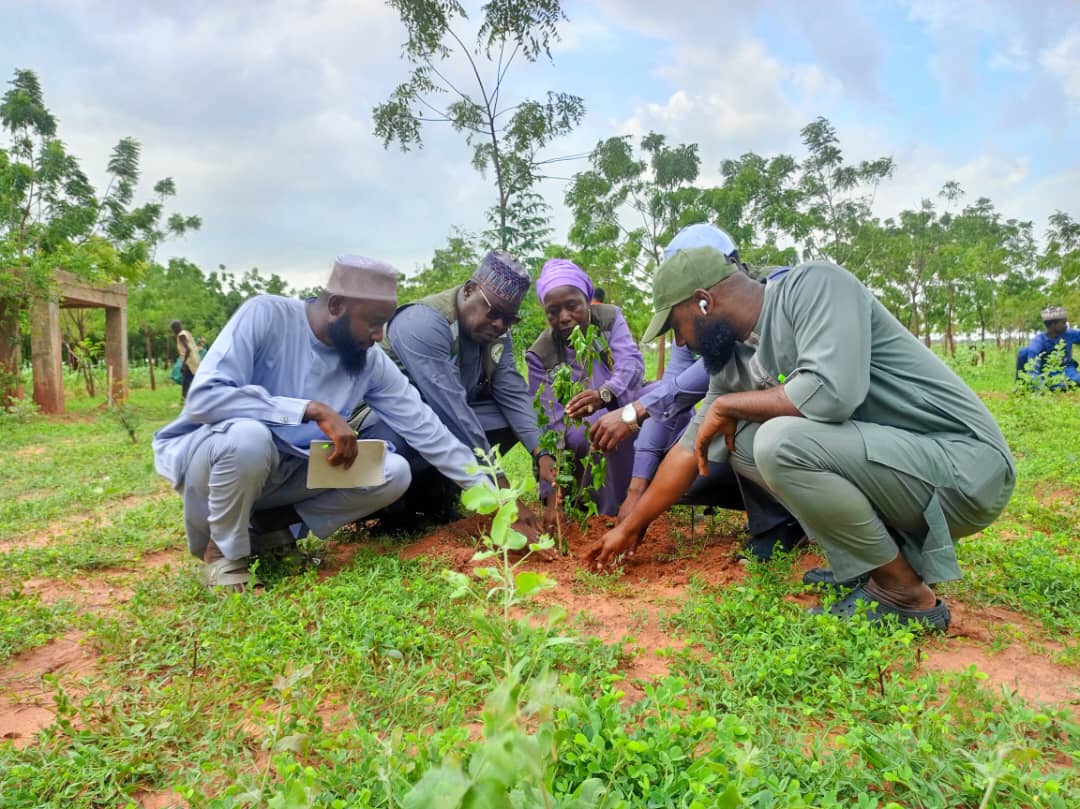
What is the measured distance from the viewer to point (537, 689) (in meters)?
0.74

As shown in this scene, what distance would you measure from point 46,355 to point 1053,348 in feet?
51.7

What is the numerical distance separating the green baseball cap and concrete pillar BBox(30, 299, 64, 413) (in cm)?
1285

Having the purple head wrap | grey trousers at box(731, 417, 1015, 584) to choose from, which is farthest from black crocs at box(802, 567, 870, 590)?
the purple head wrap

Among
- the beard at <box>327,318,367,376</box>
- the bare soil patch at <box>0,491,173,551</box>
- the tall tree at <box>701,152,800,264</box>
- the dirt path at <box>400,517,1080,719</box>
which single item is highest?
the tall tree at <box>701,152,800,264</box>

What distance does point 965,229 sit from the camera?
90.1 feet

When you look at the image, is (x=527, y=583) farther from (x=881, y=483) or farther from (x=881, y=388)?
(x=881, y=388)

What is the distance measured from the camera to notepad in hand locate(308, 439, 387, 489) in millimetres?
2904

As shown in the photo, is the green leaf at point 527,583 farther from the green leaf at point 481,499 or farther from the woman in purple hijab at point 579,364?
the woman in purple hijab at point 579,364

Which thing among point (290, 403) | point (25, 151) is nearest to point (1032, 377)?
point (290, 403)

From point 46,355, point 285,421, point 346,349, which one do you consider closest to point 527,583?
point 285,421

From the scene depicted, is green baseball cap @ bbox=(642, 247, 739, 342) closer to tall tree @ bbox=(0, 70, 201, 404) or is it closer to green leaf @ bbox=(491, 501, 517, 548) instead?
green leaf @ bbox=(491, 501, 517, 548)

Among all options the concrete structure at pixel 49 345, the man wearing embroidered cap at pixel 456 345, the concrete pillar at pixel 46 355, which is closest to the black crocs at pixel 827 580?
the man wearing embroidered cap at pixel 456 345

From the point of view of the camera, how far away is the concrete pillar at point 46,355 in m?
11.8

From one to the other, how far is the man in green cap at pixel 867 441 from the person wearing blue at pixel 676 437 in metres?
0.57
